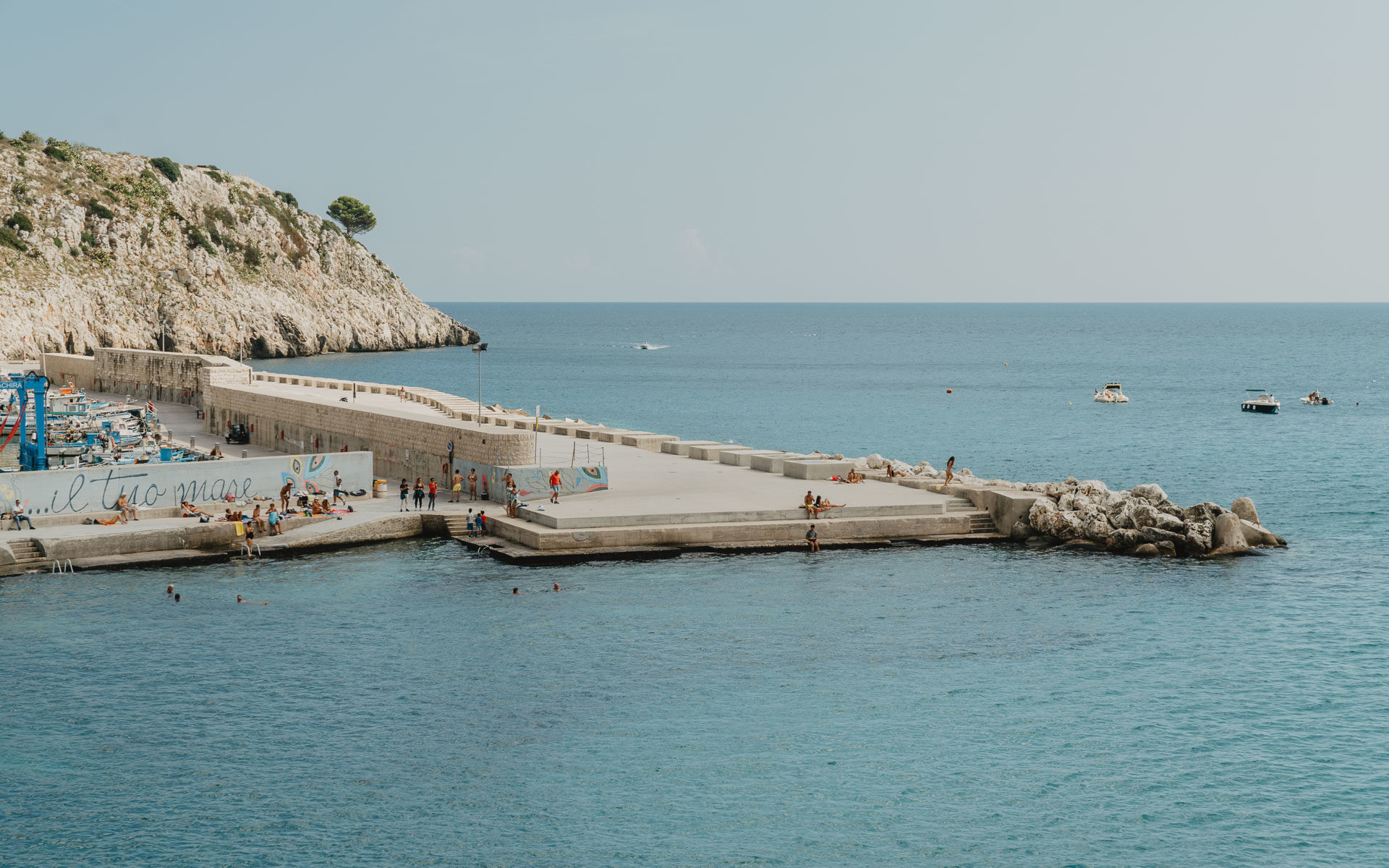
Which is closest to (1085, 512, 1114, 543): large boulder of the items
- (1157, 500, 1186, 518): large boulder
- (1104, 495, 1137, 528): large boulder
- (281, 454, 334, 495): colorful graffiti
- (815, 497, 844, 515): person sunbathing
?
(1104, 495, 1137, 528): large boulder

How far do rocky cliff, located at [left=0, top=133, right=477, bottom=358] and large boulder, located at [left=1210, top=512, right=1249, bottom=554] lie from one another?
4148 inches

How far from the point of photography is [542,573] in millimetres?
39188

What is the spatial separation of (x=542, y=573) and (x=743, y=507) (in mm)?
7825

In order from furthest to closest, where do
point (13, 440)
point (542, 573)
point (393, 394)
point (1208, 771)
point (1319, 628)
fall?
point (393, 394) < point (13, 440) < point (542, 573) < point (1319, 628) < point (1208, 771)

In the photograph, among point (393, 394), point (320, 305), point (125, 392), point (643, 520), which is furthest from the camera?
point (320, 305)

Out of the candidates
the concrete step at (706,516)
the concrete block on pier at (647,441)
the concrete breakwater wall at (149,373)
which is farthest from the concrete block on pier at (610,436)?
the concrete breakwater wall at (149,373)

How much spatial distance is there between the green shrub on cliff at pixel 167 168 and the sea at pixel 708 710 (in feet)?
438

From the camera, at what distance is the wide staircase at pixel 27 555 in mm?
38469

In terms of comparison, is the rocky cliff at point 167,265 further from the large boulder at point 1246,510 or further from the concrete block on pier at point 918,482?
the large boulder at point 1246,510

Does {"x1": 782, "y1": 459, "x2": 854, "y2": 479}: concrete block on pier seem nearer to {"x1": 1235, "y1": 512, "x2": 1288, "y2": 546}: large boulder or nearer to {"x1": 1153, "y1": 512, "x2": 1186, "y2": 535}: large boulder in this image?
{"x1": 1153, "y1": 512, "x2": 1186, "y2": 535}: large boulder

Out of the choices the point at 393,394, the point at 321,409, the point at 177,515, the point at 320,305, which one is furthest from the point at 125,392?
the point at 320,305

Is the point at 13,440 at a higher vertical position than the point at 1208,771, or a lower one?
higher

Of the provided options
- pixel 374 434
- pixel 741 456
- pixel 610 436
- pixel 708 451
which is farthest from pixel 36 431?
pixel 741 456

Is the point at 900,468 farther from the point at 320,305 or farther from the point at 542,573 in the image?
the point at 320,305
